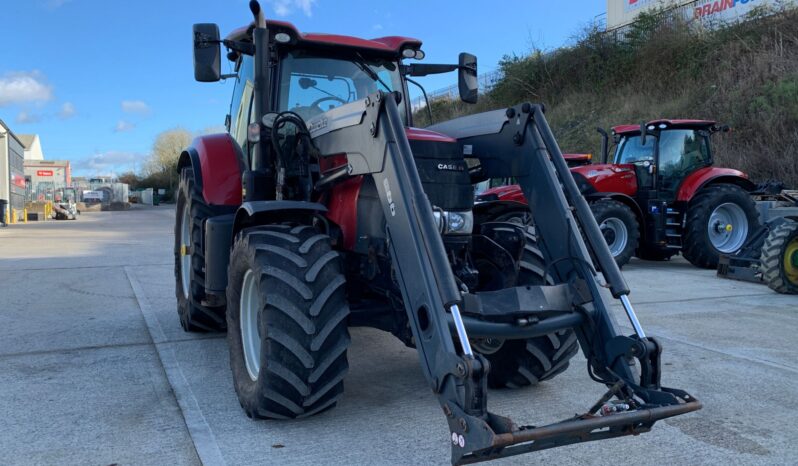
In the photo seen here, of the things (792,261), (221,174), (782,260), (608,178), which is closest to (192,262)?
(221,174)

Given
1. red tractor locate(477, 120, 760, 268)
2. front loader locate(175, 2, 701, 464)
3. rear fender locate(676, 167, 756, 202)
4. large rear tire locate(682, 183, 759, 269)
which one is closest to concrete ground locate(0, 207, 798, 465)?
front loader locate(175, 2, 701, 464)

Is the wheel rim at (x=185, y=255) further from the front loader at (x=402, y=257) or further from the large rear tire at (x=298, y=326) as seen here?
the large rear tire at (x=298, y=326)

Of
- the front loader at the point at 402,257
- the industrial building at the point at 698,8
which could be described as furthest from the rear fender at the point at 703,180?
the industrial building at the point at 698,8

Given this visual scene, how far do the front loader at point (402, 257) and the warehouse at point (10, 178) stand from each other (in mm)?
26578

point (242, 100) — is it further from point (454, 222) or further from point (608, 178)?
point (608, 178)

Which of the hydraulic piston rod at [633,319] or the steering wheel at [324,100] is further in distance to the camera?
the steering wheel at [324,100]

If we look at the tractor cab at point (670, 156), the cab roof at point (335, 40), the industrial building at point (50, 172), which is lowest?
the tractor cab at point (670, 156)

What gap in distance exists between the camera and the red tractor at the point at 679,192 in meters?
10.5

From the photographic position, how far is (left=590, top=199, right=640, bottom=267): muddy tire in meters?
10.0

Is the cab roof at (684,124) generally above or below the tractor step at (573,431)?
above

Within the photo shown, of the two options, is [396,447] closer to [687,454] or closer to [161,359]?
[687,454]

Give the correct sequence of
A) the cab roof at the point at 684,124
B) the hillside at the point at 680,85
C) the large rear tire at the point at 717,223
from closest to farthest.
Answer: the large rear tire at the point at 717,223
the cab roof at the point at 684,124
the hillside at the point at 680,85

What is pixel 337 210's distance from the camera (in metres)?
4.05

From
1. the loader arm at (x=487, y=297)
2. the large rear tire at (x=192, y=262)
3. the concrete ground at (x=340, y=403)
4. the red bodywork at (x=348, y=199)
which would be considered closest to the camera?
the loader arm at (x=487, y=297)
